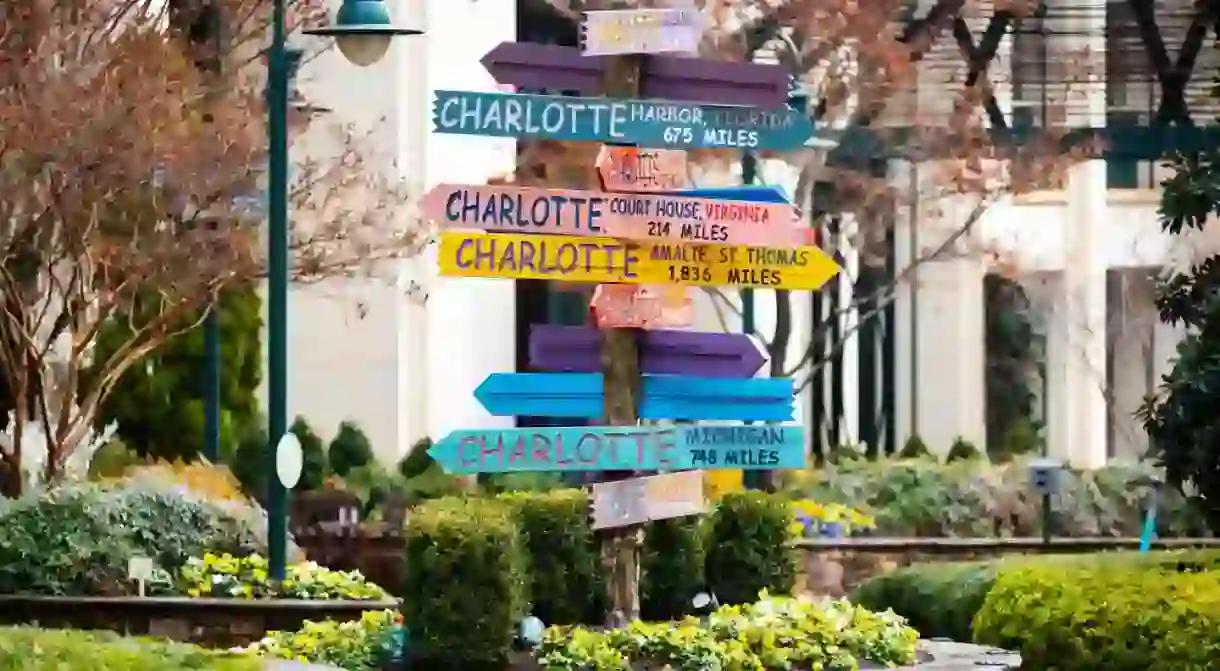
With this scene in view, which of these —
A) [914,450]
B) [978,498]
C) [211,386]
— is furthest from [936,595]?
[914,450]

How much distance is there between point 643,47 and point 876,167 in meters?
15.0

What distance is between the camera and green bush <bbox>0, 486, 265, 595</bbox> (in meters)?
16.8

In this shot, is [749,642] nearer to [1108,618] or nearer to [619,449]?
[619,449]

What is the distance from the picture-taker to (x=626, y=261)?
11.5 metres

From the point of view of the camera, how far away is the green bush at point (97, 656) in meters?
9.02

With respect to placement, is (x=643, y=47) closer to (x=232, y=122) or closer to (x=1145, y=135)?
(x=232, y=122)

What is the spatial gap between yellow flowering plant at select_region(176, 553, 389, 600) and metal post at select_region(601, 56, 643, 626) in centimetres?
495

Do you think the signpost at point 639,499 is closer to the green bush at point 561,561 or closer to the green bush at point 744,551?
the green bush at point 561,561

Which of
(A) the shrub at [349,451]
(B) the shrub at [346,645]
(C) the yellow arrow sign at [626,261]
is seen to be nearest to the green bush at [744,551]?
(B) the shrub at [346,645]

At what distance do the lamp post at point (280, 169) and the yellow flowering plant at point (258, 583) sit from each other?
14cm

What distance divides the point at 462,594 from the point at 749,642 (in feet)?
5.03

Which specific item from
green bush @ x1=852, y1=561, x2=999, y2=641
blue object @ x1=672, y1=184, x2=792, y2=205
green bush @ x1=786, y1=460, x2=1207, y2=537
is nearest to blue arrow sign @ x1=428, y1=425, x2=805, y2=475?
blue object @ x1=672, y1=184, x2=792, y2=205

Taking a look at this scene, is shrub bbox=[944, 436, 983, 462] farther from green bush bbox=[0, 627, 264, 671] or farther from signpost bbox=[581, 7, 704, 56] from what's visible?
green bush bbox=[0, 627, 264, 671]

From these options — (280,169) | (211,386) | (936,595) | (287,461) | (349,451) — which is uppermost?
(280,169)
